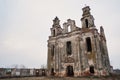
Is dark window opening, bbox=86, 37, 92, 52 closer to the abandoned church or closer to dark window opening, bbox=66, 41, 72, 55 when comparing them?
the abandoned church

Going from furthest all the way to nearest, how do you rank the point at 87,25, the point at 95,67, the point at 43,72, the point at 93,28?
the point at 43,72
the point at 87,25
the point at 93,28
the point at 95,67

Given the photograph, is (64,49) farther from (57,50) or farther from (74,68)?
(74,68)

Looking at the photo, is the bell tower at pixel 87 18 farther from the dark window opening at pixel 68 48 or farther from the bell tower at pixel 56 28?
the bell tower at pixel 56 28

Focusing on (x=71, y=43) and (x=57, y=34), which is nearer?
(x=71, y=43)

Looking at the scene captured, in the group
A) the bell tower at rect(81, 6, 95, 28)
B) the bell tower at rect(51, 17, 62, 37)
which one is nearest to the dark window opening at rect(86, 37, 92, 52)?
the bell tower at rect(81, 6, 95, 28)

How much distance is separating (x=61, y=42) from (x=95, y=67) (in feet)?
26.3

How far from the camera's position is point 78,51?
2109 centimetres

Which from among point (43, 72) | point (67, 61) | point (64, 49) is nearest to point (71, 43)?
point (64, 49)

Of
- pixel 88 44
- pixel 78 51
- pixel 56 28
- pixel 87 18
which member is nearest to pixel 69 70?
pixel 78 51

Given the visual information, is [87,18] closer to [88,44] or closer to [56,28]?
[88,44]

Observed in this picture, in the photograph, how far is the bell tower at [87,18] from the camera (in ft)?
69.4

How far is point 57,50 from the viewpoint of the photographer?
79.1 feet

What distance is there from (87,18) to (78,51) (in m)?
5.82

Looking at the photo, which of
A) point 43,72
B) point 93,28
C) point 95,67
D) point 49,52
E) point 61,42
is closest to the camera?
point 95,67
